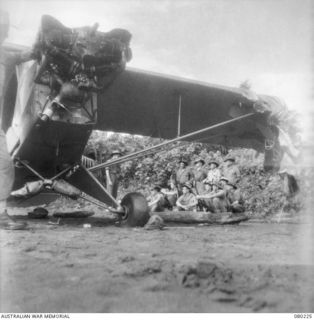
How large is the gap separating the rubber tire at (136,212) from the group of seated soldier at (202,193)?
3.02 meters

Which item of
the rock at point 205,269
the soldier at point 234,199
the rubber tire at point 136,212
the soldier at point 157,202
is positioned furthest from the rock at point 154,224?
the soldier at point 157,202

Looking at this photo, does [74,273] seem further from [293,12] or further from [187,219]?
[187,219]

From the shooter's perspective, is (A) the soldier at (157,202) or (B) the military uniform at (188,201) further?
(A) the soldier at (157,202)

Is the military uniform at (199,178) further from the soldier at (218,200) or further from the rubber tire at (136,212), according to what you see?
the rubber tire at (136,212)

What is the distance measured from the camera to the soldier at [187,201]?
8.75 m

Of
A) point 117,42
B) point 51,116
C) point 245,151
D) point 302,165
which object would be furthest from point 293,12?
point 245,151

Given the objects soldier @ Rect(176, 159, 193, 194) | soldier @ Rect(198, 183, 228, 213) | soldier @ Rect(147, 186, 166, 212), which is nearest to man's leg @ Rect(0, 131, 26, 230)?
soldier @ Rect(198, 183, 228, 213)

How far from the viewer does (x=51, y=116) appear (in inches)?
185

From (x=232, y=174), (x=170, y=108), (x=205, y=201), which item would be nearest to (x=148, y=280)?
(x=170, y=108)

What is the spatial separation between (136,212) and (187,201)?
12.7 feet

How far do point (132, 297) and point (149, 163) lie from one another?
45.3ft

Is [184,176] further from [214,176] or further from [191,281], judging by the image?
[191,281]

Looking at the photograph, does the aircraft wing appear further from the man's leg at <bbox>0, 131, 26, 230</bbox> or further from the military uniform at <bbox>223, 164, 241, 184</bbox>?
the man's leg at <bbox>0, 131, 26, 230</bbox>

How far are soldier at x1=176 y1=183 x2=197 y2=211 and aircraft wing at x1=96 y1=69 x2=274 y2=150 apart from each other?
1.58m
